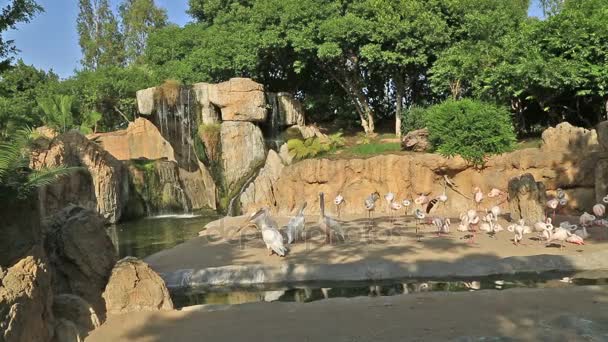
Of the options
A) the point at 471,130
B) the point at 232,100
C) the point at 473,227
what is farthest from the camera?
the point at 232,100

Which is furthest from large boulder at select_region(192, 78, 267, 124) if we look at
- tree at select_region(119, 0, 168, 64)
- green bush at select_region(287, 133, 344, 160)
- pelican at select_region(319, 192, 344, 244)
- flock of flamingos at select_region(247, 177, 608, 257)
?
tree at select_region(119, 0, 168, 64)

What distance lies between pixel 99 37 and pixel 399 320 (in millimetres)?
42535

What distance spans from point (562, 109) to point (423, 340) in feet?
57.1

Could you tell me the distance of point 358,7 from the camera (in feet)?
77.1

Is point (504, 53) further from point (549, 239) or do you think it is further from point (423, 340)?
point (423, 340)

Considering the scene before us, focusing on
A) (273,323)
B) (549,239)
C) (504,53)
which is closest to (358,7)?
(504,53)

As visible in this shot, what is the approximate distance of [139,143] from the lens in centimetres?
2661

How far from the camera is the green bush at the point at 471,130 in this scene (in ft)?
55.9

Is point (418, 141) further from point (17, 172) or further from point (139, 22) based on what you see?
point (139, 22)

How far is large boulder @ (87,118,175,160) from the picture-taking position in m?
26.5

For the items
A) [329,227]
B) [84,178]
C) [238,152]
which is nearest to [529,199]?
[329,227]

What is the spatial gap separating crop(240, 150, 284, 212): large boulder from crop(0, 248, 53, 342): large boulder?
12.7 meters

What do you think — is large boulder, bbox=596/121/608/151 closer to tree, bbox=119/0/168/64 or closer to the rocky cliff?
the rocky cliff

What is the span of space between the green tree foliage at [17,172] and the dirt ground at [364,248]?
13.6 ft
